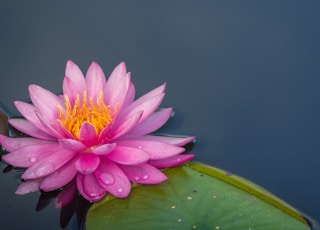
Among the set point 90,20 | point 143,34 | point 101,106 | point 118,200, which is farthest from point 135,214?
point 90,20

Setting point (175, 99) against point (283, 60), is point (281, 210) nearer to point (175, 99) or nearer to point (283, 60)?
point (175, 99)

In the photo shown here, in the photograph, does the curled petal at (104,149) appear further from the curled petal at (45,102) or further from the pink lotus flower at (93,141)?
the curled petal at (45,102)

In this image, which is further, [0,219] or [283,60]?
[283,60]

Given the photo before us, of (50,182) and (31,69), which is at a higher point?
(31,69)

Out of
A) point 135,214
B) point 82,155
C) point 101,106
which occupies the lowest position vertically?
point 135,214

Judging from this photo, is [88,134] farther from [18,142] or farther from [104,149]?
[18,142]

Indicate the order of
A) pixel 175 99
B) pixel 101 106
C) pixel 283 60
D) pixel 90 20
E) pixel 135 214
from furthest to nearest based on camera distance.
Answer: pixel 90 20 → pixel 283 60 → pixel 175 99 → pixel 101 106 → pixel 135 214

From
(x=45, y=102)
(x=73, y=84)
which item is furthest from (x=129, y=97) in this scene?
(x=45, y=102)
